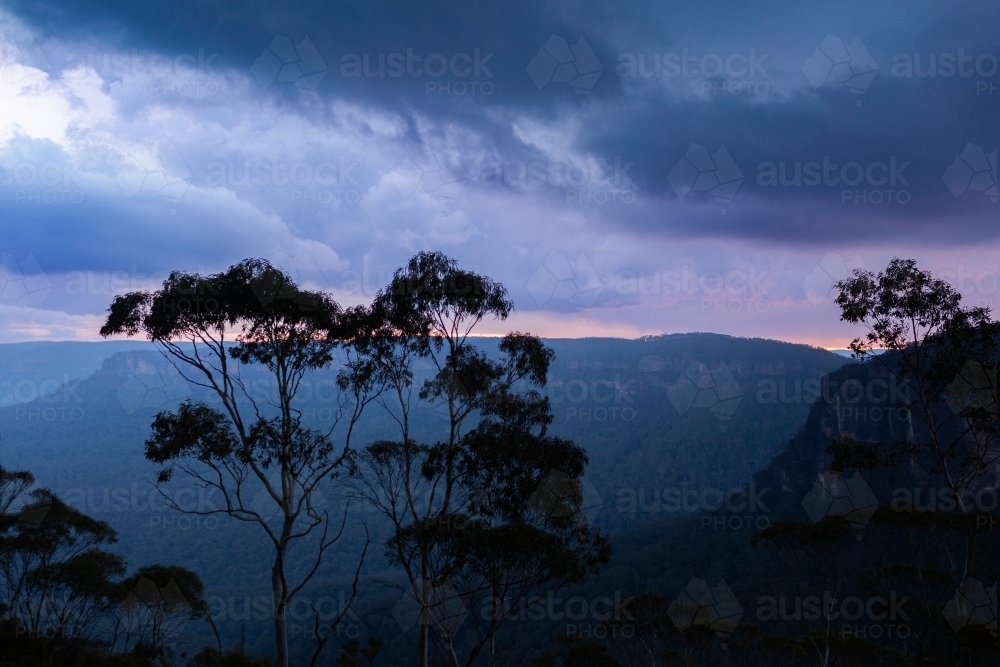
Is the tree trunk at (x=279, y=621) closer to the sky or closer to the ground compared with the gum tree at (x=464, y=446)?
closer to the ground

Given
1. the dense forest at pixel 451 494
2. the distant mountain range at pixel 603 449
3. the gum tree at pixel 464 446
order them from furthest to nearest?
the distant mountain range at pixel 603 449
the gum tree at pixel 464 446
the dense forest at pixel 451 494

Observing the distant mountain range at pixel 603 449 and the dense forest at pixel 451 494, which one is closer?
the dense forest at pixel 451 494

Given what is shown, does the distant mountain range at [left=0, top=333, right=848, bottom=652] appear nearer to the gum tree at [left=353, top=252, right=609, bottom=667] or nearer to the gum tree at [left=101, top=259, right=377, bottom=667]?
the gum tree at [left=353, top=252, right=609, bottom=667]

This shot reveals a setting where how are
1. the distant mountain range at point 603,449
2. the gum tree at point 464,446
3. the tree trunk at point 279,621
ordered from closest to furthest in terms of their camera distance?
1. the tree trunk at point 279,621
2. the gum tree at point 464,446
3. the distant mountain range at point 603,449

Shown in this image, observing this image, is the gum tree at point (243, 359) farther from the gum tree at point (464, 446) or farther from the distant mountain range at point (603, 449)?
the distant mountain range at point (603, 449)

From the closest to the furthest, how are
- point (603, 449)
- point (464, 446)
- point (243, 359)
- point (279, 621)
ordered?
point (279, 621)
point (243, 359)
point (464, 446)
point (603, 449)

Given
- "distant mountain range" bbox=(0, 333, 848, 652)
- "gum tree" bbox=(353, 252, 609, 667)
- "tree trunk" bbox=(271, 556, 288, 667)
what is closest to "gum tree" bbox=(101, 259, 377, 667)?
"tree trunk" bbox=(271, 556, 288, 667)

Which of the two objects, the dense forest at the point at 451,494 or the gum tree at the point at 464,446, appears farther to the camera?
the gum tree at the point at 464,446

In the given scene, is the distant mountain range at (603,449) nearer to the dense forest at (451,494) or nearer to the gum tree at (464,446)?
the dense forest at (451,494)

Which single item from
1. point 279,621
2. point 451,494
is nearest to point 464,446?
point 451,494

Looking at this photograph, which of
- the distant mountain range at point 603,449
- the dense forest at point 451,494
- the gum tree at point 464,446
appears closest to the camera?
the dense forest at point 451,494

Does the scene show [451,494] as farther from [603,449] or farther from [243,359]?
[603,449]

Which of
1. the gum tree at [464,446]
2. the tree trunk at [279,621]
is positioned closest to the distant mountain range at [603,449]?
the gum tree at [464,446]

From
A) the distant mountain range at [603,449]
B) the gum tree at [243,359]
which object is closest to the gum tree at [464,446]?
the gum tree at [243,359]
